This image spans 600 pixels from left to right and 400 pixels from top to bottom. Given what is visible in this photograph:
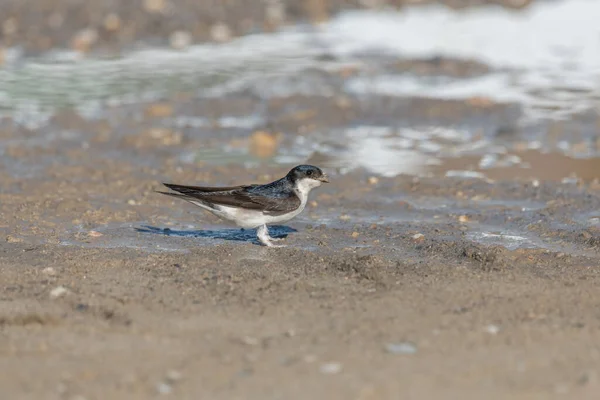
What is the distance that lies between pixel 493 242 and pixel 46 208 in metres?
3.40

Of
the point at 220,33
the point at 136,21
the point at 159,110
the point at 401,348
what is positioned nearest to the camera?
the point at 401,348

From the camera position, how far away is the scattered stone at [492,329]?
5379 mm

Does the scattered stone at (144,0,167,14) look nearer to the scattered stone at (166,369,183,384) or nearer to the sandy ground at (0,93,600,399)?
the sandy ground at (0,93,600,399)

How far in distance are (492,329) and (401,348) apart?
0.56 metres

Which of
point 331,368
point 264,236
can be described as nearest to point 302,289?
point 264,236

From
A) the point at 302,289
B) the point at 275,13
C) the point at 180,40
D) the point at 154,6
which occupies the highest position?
the point at 154,6

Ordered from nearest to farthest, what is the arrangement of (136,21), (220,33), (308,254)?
(308,254) < (220,33) < (136,21)

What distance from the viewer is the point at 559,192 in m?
8.91

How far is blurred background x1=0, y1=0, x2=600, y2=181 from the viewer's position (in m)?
10.7

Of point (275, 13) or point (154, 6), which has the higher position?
point (154, 6)

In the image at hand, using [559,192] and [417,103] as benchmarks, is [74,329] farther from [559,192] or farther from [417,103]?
[417,103]

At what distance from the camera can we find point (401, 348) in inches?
202

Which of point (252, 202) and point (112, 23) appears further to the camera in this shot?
point (112, 23)

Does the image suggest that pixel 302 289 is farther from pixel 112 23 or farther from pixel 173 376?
pixel 112 23
